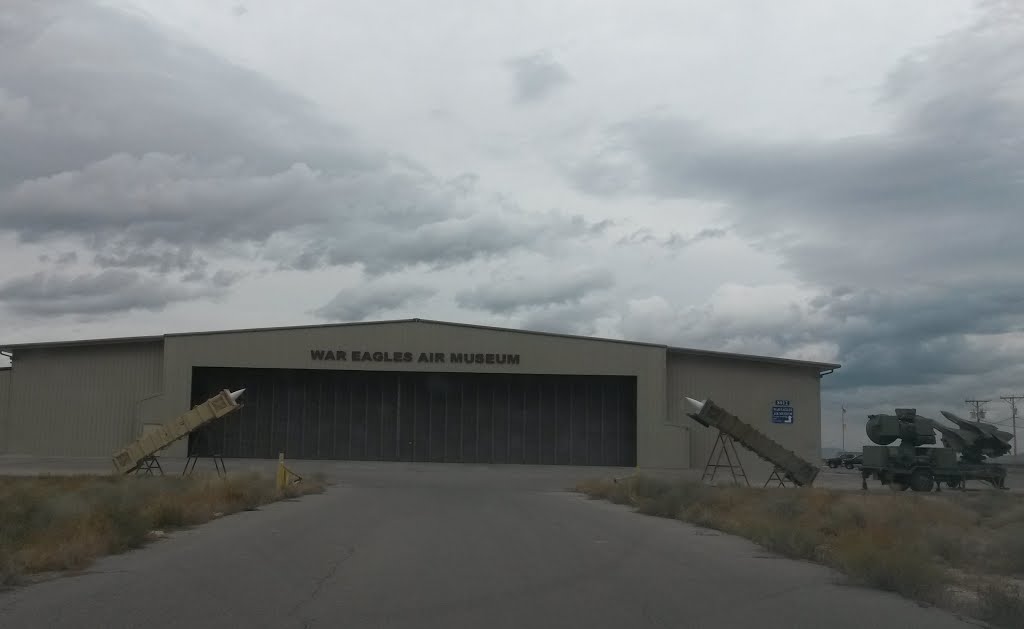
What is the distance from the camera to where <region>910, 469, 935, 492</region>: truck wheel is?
38.6m

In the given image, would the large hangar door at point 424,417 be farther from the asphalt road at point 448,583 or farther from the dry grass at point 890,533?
the asphalt road at point 448,583

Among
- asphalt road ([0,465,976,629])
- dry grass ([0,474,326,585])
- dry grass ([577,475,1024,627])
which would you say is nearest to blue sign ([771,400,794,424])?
dry grass ([577,475,1024,627])

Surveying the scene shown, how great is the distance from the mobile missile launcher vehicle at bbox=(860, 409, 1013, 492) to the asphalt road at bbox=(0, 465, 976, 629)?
2161 cm

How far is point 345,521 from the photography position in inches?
804

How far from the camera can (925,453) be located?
129ft

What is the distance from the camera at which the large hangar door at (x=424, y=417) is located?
56812 mm

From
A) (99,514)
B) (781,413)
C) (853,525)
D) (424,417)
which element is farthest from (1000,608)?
(424,417)

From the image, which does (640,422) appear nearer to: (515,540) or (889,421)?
(889,421)

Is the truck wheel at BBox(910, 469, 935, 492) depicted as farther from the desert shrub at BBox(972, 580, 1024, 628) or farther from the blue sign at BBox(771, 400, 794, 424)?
the desert shrub at BBox(972, 580, 1024, 628)

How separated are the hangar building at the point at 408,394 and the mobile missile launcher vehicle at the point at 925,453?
14.3 m

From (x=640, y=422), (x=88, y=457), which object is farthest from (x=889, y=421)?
(x=88, y=457)

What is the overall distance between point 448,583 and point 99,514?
7788mm

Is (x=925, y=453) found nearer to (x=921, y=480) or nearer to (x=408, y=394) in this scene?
(x=921, y=480)

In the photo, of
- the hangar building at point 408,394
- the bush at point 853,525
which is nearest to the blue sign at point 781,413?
the hangar building at point 408,394
